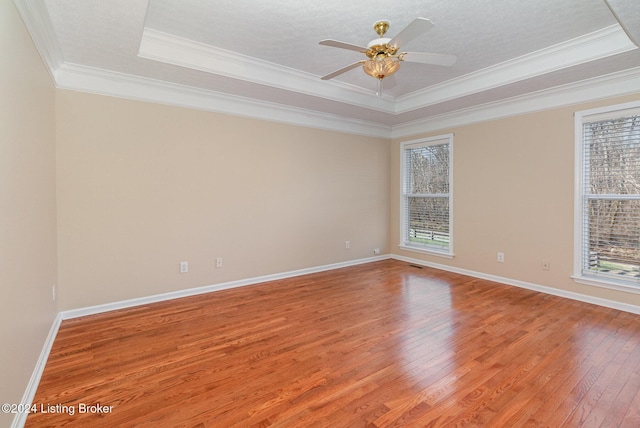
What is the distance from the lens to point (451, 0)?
2.30 m

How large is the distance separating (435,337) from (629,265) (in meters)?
2.41

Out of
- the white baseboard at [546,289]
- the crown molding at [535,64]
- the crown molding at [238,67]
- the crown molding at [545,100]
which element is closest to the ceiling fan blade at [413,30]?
the crown molding at [238,67]

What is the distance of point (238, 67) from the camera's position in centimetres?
321

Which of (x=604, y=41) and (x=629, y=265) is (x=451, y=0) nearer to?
(x=604, y=41)

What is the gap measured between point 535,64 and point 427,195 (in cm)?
243

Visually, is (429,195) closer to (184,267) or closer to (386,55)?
(386,55)

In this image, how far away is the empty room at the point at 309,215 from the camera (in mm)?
1831

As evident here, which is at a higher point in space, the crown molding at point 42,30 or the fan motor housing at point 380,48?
the crown molding at point 42,30

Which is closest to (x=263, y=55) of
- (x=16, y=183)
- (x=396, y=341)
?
(x=16, y=183)

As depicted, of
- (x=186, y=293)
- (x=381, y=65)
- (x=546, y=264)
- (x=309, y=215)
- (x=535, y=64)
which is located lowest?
(x=186, y=293)

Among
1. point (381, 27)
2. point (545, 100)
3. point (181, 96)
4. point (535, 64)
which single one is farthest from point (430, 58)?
point (181, 96)

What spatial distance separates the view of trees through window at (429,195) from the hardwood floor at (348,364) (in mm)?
1707

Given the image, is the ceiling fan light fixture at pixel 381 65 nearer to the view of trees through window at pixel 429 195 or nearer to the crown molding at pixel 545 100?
the crown molding at pixel 545 100

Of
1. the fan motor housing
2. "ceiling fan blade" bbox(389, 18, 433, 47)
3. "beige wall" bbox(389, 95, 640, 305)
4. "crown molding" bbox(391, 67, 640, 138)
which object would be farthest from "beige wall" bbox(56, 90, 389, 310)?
"ceiling fan blade" bbox(389, 18, 433, 47)
